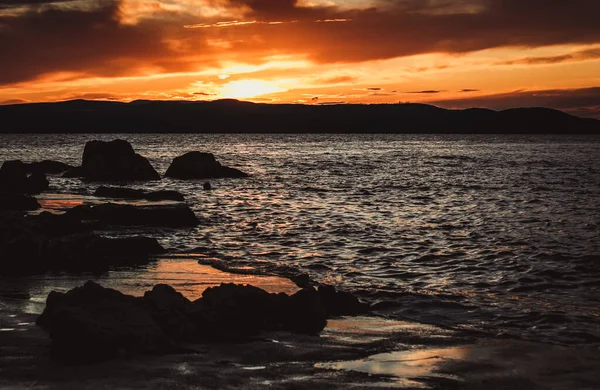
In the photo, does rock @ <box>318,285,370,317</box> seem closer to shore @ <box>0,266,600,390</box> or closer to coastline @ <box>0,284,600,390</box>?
shore @ <box>0,266,600,390</box>

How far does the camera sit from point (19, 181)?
121ft

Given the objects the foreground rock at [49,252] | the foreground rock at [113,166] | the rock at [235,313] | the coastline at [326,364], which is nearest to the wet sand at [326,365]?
the coastline at [326,364]

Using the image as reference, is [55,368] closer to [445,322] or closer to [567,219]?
[445,322]

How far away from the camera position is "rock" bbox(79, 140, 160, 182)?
4962 cm

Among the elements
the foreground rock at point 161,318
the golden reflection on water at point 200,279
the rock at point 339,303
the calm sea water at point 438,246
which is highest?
the foreground rock at point 161,318

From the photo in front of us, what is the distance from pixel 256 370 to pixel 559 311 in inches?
263

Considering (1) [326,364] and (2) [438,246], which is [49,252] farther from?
(2) [438,246]

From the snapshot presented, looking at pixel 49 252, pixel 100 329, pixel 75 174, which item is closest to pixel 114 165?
pixel 75 174

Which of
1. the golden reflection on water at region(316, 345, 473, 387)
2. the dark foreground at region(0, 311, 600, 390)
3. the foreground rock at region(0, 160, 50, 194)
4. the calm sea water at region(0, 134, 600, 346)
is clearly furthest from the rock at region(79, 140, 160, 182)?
the golden reflection on water at region(316, 345, 473, 387)

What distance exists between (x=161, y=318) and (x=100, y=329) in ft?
3.41

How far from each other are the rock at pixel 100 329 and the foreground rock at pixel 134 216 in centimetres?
1418

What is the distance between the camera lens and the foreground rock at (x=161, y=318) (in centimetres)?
839

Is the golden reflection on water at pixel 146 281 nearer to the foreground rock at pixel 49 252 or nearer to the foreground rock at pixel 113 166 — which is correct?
the foreground rock at pixel 49 252

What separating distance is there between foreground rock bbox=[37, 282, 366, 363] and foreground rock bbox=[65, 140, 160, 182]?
41160 mm
